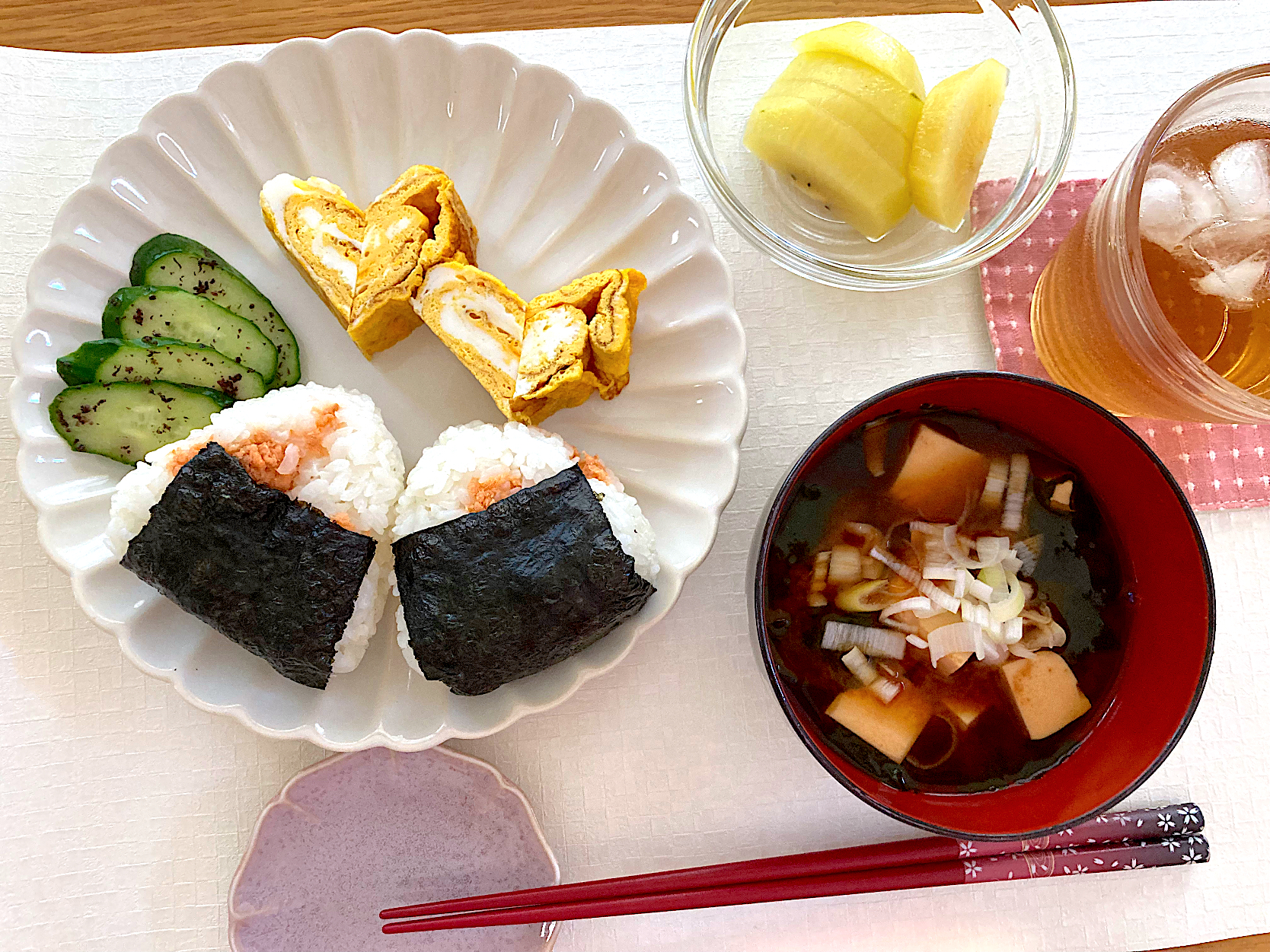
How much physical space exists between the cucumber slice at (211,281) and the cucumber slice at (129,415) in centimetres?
16

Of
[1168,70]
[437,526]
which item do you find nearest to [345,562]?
[437,526]

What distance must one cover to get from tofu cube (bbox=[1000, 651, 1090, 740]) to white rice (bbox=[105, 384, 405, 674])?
3.84 ft

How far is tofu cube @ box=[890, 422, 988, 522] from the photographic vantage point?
1.52 m

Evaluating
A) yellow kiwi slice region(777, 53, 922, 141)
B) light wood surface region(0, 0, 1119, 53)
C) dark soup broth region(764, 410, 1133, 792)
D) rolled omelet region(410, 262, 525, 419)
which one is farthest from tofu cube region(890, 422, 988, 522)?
light wood surface region(0, 0, 1119, 53)

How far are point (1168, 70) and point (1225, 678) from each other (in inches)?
52.0

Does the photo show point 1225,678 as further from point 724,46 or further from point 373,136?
point 373,136

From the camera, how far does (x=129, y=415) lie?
63.8 inches

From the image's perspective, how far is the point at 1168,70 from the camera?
1.89 m

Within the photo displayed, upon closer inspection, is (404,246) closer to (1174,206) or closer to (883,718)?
(883,718)

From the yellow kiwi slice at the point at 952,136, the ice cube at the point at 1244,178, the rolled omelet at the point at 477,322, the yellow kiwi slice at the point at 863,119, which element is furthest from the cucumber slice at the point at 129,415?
the ice cube at the point at 1244,178

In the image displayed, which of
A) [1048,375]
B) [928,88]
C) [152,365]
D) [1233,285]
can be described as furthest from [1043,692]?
[152,365]

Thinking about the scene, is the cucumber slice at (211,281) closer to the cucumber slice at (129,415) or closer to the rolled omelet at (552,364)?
the cucumber slice at (129,415)

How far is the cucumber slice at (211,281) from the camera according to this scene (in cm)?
167

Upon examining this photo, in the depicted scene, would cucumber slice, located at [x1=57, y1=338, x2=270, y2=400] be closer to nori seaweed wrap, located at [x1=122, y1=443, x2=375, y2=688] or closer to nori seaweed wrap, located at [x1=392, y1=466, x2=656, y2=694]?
nori seaweed wrap, located at [x1=122, y1=443, x2=375, y2=688]
